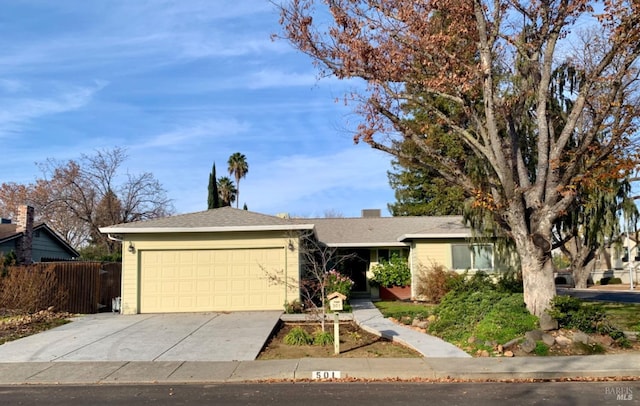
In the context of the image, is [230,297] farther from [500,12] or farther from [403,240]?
[500,12]

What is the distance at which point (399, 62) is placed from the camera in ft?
46.0

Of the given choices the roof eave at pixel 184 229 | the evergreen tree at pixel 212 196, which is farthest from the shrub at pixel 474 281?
the evergreen tree at pixel 212 196

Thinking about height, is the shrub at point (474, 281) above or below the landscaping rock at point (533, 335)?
above

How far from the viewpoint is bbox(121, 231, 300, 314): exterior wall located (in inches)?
711

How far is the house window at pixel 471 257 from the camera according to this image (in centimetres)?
2175

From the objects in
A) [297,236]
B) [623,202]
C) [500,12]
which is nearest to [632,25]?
[500,12]

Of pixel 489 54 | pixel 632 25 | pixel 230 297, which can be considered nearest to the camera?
pixel 632 25

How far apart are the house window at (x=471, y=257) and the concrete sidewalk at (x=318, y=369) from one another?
11376 millimetres

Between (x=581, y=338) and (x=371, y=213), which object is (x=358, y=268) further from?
(x=581, y=338)

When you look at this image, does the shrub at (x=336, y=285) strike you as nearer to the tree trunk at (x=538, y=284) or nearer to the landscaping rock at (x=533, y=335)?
the tree trunk at (x=538, y=284)

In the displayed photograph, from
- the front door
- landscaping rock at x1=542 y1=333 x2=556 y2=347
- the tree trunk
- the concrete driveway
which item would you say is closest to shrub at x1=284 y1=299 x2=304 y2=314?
the concrete driveway

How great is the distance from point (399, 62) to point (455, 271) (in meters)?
10.8

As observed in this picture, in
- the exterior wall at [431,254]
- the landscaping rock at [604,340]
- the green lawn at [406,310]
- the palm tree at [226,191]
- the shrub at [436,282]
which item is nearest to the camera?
the landscaping rock at [604,340]

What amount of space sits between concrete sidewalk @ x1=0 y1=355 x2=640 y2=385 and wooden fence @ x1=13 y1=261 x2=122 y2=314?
812 cm
